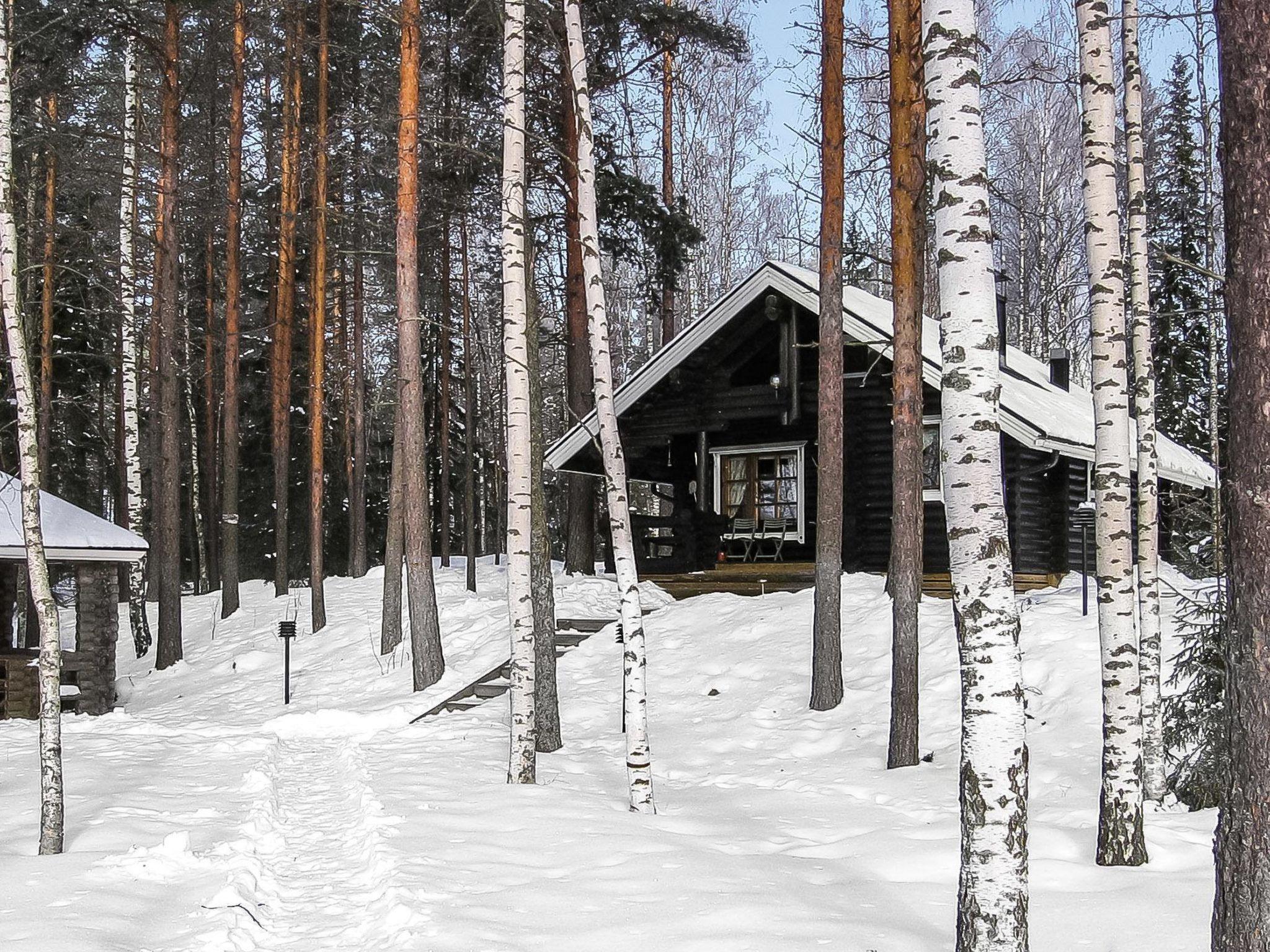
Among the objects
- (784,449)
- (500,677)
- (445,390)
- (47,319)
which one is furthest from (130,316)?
(784,449)

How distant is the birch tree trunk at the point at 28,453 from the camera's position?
720 centimetres

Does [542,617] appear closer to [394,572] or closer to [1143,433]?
[1143,433]

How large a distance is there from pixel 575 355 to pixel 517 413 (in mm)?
9259

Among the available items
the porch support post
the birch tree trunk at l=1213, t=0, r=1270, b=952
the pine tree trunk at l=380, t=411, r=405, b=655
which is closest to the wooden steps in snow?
the pine tree trunk at l=380, t=411, r=405, b=655

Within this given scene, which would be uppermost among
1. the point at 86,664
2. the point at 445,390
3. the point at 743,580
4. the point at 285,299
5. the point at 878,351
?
the point at 285,299

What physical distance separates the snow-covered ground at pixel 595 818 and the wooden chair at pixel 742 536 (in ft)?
A: 7.16

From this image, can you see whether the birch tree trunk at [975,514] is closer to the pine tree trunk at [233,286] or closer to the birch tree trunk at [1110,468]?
the birch tree trunk at [1110,468]

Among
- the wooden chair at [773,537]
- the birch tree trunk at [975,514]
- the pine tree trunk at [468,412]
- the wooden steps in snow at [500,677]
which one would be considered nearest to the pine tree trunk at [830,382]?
the wooden steps in snow at [500,677]

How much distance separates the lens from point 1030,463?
649 inches

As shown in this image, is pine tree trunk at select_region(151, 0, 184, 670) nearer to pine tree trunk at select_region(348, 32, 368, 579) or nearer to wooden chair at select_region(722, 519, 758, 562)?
pine tree trunk at select_region(348, 32, 368, 579)

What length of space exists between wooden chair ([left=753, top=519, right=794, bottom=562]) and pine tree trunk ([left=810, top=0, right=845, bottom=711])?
6.62 meters

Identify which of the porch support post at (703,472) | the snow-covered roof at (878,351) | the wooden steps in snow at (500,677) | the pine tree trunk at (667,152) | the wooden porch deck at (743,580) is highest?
the pine tree trunk at (667,152)

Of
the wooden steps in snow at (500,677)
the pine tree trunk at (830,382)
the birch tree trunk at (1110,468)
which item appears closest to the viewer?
the birch tree trunk at (1110,468)

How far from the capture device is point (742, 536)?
1911cm
